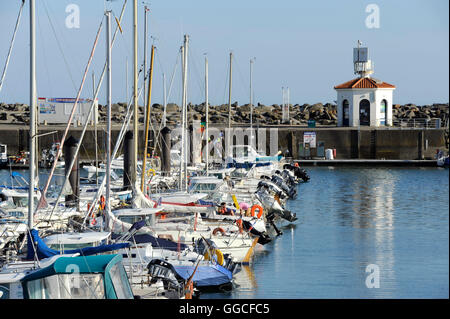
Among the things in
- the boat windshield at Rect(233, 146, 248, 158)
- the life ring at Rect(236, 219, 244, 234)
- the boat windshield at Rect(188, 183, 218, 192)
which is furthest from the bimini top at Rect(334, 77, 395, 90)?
the life ring at Rect(236, 219, 244, 234)

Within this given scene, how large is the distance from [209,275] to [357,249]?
7596mm

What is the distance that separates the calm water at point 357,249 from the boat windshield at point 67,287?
5.20 metres

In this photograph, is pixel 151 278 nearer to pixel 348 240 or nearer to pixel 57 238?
pixel 57 238

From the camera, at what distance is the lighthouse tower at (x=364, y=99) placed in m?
56.8

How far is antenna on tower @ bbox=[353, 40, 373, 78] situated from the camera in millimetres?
58206

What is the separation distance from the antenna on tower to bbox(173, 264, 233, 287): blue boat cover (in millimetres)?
41536

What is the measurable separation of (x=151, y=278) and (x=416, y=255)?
368 inches

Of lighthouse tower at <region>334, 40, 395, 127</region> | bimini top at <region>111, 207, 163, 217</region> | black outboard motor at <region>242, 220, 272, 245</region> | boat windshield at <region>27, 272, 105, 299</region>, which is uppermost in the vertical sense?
lighthouse tower at <region>334, 40, 395, 127</region>

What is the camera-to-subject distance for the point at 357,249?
81.0 ft

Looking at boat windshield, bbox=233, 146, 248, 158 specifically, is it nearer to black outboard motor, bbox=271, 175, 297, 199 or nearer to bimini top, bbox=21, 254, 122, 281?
black outboard motor, bbox=271, 175, 297, 199

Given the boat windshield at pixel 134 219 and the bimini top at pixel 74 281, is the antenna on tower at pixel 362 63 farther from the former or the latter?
the bimini top at pixel 74 281
